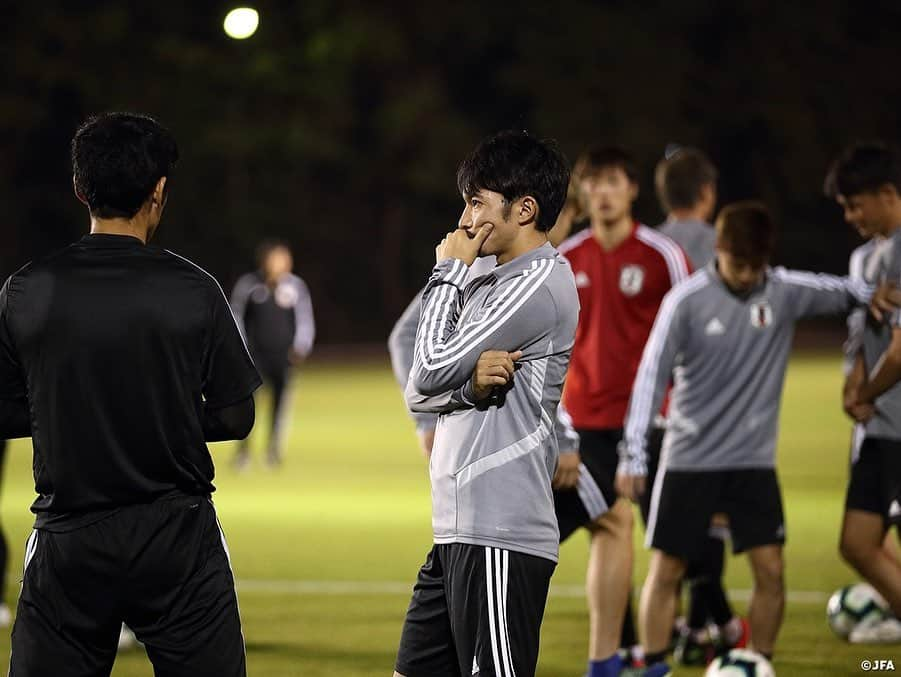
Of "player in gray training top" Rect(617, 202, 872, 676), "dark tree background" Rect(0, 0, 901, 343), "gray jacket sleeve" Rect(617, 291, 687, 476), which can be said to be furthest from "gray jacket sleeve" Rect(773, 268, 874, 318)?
"dark tree background" Rect(0, 0, 901, 343)

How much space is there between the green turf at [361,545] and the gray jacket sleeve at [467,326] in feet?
10.1

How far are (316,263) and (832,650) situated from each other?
4210 centimetres

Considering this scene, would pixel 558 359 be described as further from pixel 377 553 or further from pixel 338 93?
pixel 338 93

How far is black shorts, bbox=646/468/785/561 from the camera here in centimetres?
684

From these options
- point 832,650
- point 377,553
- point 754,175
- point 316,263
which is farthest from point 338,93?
point 832,650

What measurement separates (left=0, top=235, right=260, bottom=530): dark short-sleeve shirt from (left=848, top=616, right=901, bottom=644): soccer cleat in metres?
4.44

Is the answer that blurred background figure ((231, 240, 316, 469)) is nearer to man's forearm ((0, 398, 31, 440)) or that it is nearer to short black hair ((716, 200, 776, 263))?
short black hair ((716, 200, 776, 263))

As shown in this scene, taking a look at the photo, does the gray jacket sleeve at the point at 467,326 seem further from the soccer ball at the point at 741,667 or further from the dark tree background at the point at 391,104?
the dark tree background at the point at 391,104

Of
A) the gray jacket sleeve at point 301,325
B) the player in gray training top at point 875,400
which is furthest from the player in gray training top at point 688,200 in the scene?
the gray jacket sleeve at point 301,325

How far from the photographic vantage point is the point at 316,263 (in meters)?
48.9

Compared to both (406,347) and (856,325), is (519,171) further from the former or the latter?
(856,325)

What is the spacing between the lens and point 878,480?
684 cm

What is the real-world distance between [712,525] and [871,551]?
49.7 inches

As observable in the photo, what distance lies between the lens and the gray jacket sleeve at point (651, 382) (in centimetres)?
651
